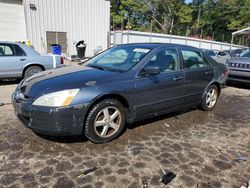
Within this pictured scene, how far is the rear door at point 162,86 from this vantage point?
12.5 ft

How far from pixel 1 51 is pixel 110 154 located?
18.9 ft

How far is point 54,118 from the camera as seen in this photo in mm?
3086

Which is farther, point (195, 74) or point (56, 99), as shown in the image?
point (195, 74)

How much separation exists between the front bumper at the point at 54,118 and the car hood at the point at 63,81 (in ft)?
0.71

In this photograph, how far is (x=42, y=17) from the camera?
14359 mm

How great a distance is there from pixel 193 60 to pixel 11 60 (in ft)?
18.2

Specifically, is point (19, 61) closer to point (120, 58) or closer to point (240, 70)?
point (120, 58)

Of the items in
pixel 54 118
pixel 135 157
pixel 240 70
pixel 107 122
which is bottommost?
pixel 135 157

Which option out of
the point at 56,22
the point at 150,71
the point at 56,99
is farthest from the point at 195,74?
the point at 56,22

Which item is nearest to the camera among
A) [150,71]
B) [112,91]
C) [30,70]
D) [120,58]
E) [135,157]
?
[135,157]

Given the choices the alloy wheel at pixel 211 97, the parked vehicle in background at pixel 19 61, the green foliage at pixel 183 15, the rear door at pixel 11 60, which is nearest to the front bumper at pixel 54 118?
the alloy wheel at pixel 211 97

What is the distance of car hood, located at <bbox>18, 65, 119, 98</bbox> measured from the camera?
126 inches

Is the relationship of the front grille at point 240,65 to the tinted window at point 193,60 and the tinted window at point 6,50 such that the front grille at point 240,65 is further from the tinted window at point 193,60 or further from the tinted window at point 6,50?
the tinted window at point 6,50

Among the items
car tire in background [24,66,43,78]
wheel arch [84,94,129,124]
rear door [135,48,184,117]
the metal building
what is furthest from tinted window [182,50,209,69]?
the metal building
